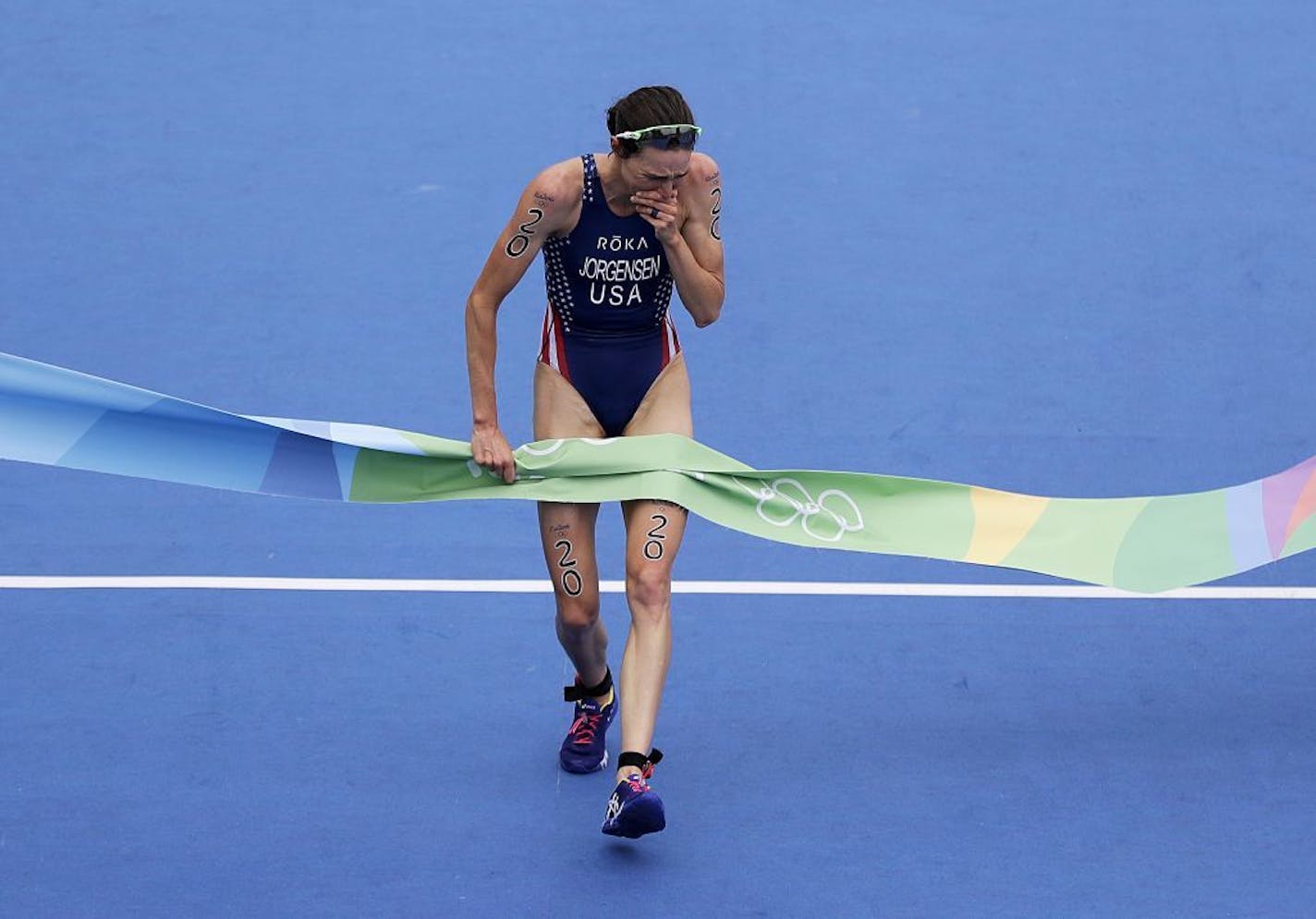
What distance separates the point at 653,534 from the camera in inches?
189

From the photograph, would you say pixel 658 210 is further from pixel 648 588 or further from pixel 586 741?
pixel 586 741

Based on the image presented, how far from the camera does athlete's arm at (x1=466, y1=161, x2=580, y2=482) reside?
186 inches

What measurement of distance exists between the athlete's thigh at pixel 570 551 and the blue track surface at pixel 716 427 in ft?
2.00

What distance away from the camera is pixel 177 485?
6316 millimetres

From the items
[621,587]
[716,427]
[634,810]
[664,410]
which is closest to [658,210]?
[664,410]

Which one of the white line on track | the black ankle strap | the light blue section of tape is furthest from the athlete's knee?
the light blue section of tape

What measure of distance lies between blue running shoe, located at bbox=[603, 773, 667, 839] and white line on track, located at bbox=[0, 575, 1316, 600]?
1.34 meters

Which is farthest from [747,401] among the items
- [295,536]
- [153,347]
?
[153,347]

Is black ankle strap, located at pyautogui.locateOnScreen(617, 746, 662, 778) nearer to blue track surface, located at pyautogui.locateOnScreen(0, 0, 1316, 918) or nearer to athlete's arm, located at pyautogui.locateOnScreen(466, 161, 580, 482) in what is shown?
blue track surface, located at pyautogui.locateOnScreen(0, 0, 1316, 918)

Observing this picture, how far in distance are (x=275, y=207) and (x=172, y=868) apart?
342cm

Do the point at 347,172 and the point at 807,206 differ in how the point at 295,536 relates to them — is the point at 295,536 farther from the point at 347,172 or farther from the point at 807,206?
the point at 807,206

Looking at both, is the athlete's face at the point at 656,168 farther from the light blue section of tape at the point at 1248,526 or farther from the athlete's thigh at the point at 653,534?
the light blue section of tape at the point at 1248,526

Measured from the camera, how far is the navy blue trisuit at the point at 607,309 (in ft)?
15.8

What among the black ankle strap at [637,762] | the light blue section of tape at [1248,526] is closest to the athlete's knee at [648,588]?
the black ankle strap at [637,762]
